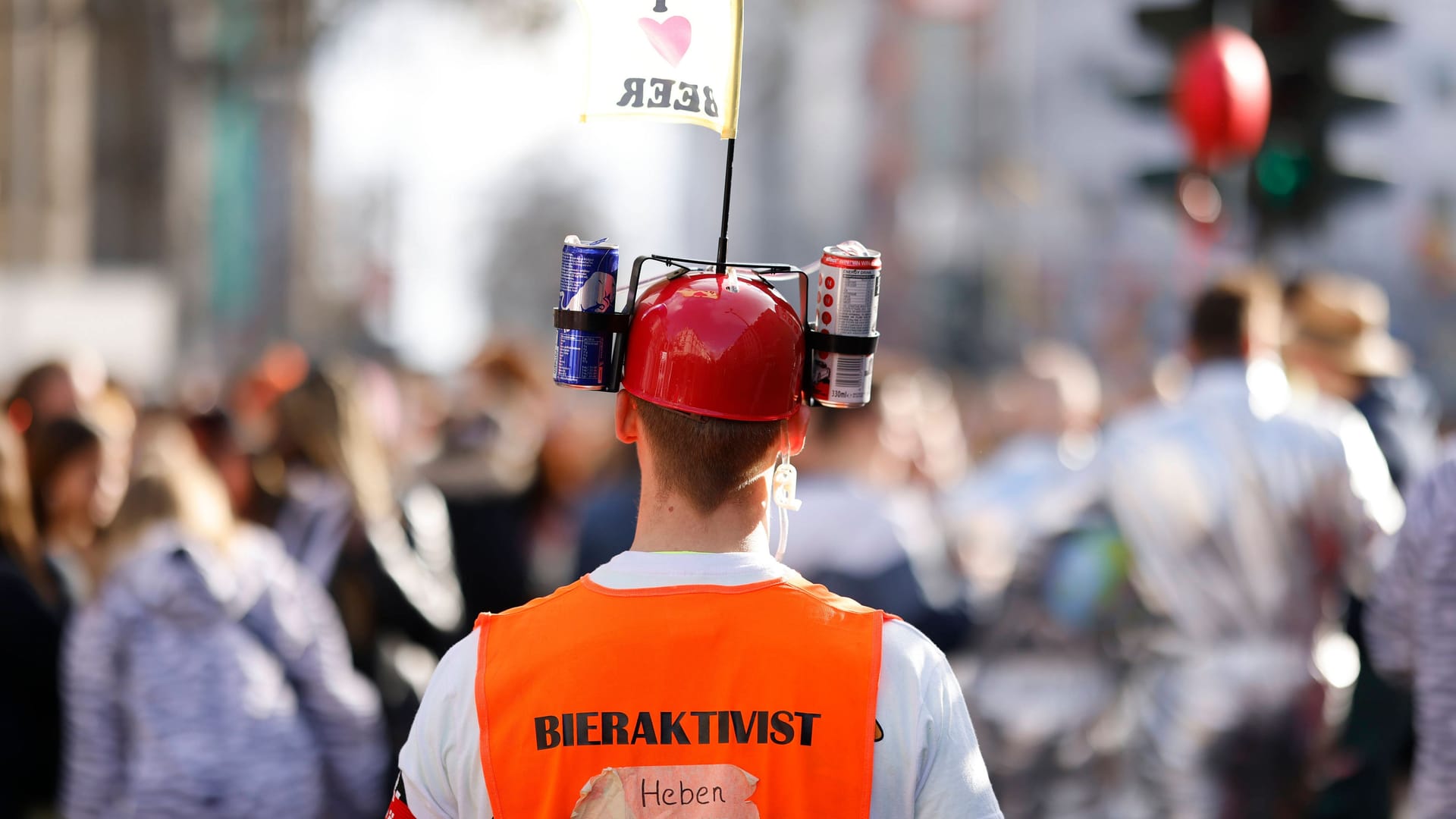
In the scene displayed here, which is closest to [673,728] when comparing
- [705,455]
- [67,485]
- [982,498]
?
[705,455]

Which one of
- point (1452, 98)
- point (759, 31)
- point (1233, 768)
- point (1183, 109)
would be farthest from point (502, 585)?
point (1452, 98)

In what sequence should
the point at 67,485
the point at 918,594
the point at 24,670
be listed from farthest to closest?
the point at 67,485, the point at 918,594, the point at 24,670

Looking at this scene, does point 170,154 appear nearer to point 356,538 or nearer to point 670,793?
point 356,538

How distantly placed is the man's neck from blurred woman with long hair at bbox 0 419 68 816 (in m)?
3.30

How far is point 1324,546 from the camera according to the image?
4945 millimetres

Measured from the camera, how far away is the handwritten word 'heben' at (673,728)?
7.63ft

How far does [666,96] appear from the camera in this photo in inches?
104

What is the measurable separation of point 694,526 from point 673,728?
307mm

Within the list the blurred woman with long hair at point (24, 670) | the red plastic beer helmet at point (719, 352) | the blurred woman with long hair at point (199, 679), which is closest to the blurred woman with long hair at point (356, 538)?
the blurred woman with long hair at point (199, 679)

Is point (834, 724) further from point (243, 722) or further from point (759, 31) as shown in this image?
point (759, 31)

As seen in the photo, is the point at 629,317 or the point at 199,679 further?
the point at 199,679

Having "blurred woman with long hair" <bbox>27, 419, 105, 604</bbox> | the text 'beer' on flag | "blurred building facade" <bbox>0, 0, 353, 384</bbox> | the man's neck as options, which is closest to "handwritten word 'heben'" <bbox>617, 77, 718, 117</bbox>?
the text 'beer' on flag

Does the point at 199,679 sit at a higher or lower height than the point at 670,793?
lower

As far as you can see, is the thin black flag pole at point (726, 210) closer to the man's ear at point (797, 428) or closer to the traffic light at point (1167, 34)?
the man's ear at point (797, 428)
